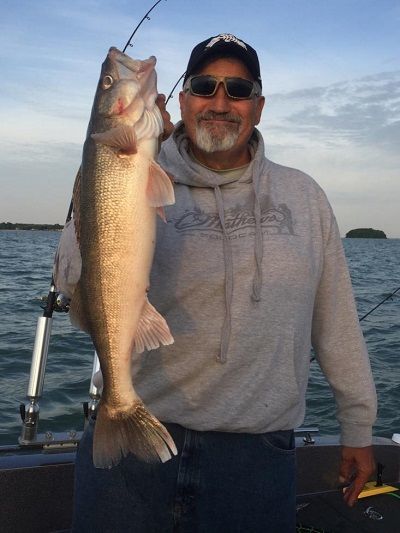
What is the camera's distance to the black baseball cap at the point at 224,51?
2.79 m

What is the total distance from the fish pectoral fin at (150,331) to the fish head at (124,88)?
709 mm

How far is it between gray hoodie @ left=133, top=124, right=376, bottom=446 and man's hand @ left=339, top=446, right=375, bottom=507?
0.54ft

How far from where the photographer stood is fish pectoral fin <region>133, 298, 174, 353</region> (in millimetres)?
2201

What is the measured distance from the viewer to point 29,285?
16.2 meters

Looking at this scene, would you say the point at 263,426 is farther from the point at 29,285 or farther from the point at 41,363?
the point at 29,285

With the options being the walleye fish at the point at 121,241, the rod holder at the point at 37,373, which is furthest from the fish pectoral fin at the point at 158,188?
the rod holder at the point at 37,373

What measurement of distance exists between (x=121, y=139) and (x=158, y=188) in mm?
212

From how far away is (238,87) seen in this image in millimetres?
2773

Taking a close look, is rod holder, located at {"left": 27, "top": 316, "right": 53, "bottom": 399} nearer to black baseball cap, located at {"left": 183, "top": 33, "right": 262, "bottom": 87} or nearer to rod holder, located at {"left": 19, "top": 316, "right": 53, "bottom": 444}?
rod holder, located at {"left": 19, "top": 316, "right": 53, "bottom": 444}

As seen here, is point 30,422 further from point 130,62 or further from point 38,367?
point 130,62

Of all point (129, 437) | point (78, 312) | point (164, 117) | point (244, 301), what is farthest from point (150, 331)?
point (164, 117)

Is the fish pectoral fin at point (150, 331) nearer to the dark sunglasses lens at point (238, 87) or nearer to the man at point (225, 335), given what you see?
the man at point (225, 335)

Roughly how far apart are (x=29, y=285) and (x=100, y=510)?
47.3 ft

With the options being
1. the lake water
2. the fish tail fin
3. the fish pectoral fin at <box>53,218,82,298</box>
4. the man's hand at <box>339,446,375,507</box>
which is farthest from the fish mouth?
the lake water
